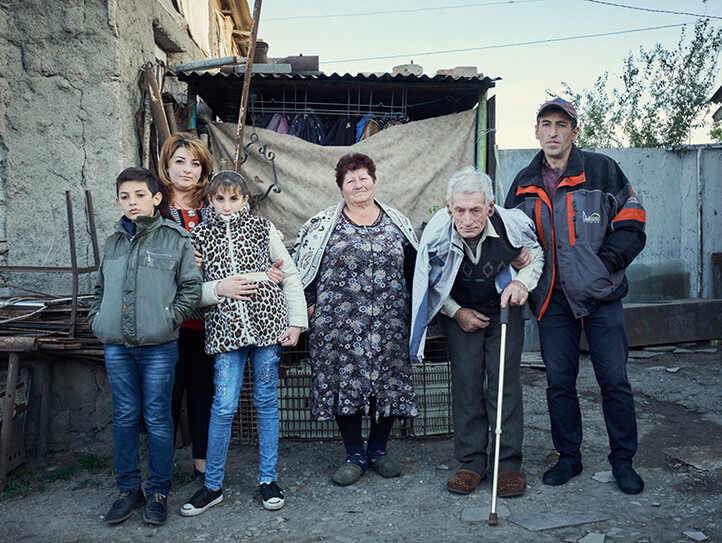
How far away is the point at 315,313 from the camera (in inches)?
143

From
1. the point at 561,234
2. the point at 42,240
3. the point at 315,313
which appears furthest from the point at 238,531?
the point at 42,240

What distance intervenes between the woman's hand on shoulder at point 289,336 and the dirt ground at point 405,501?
3.03 feet

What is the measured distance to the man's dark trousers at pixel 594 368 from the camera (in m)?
3.39

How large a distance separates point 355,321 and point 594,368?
4.61 ft

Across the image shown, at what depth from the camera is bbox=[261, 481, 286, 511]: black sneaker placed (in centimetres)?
328

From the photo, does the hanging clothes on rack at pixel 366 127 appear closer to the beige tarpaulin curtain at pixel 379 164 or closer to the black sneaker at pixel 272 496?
the beige tarpaulin curtain at pixel 379 164

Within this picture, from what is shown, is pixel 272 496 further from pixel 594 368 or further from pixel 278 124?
pixel 278 124

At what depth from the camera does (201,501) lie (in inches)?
128

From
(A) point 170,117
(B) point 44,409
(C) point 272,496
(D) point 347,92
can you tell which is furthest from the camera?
(D) point 347,92

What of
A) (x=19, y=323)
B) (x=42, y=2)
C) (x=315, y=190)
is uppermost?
(x=42, y=2)

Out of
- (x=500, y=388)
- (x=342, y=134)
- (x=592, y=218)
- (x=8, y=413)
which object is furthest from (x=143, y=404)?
(x=342, y=134)

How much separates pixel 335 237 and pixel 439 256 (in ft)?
2.09

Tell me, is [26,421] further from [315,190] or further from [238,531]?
[315,190]

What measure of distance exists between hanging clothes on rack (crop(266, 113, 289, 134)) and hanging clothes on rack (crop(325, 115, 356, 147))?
416 mm
